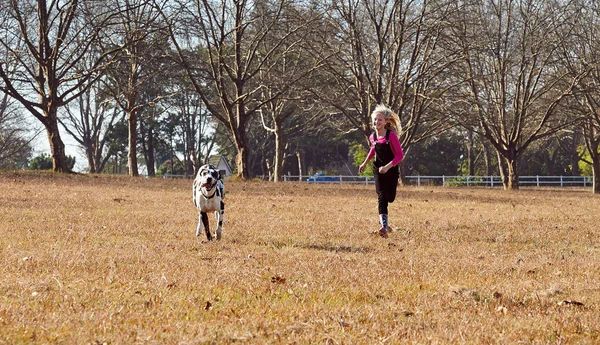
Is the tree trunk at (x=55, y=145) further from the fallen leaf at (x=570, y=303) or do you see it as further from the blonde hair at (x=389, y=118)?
the fallen leaf at (x=570, y=303)

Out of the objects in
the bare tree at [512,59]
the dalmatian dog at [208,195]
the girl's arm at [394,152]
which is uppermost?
the bare tree at [512,59]

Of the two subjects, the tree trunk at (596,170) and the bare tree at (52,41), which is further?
the tree trunk at (596,170)

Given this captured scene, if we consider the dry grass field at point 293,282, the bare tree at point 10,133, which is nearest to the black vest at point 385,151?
the dry grass field at point 293,282

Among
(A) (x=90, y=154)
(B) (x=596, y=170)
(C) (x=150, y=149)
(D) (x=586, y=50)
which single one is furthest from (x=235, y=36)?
(C) (x=150, y=149)

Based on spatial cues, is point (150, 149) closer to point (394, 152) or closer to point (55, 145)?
point (55, 145)

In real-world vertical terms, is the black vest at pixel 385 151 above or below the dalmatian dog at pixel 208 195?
above

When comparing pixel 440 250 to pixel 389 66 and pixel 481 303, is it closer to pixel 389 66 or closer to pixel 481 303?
pixel 481 303

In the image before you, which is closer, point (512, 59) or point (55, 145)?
point (55, 145)

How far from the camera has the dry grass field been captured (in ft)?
15.2

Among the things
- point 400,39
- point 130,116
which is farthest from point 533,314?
point 130,116

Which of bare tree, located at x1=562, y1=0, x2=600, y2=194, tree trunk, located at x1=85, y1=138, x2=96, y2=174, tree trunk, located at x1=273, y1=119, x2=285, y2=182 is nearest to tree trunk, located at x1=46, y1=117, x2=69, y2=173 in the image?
tree trunk, located at x1=273, y1=119, x2=285, y2=182

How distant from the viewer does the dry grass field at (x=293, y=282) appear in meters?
4.62

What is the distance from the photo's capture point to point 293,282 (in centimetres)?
648

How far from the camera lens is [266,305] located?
542 centimetres
